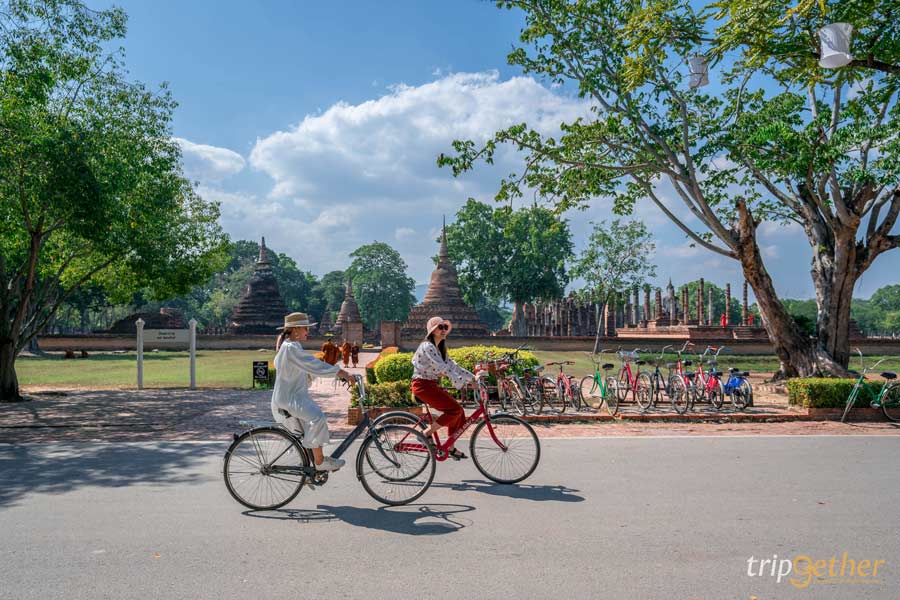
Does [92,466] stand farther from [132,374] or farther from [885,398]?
[132,374]

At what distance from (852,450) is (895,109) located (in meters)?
8.50

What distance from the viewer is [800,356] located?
15.8m

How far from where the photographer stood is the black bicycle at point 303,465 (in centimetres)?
536

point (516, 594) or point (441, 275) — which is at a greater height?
point (441, 275)

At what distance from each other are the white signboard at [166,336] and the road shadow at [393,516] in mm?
14053

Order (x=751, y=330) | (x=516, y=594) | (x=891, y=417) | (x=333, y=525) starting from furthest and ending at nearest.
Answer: (x=751, y=330), (x=891, y=417), (x=333, y=525), (x=516, y=594)

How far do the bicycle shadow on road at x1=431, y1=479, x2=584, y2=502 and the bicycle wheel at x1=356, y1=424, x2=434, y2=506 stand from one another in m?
0.56

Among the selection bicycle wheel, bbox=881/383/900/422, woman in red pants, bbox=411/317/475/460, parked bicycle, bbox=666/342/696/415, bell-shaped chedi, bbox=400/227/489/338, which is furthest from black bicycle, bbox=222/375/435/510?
bell-shaped chedi, bbox=400/227/489/338

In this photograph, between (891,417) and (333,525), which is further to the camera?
(891,417)

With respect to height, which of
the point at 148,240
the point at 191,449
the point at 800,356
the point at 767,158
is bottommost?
the point at 191,449

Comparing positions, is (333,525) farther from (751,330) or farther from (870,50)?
(751,330)

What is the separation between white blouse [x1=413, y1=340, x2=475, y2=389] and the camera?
599 centimetres

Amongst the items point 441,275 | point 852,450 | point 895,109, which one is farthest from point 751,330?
point 852,450

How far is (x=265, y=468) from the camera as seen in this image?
540 cm
